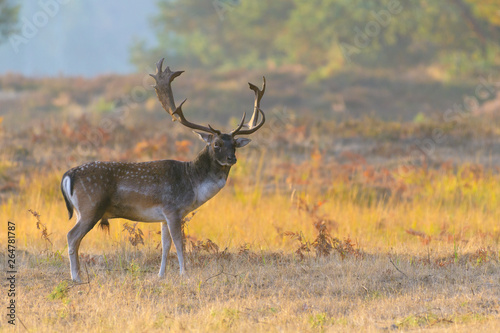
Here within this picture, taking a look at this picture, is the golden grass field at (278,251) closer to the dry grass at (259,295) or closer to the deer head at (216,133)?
the dry grass at (259,295)

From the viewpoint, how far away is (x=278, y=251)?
9.57 meters

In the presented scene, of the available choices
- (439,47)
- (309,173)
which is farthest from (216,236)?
(439,47)

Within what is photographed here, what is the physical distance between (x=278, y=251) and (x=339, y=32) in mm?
29675

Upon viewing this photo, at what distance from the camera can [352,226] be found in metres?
11.2

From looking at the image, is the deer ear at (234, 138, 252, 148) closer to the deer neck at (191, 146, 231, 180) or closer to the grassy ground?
the deer neck at (191, 146, 231, 180)

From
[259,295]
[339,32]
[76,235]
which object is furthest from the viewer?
[339,32]

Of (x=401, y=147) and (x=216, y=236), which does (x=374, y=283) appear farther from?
(x=401, y=147)

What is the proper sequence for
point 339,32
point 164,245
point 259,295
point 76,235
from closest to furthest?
point 259,295 < point 76,235 < point 164,245 < point 339,32

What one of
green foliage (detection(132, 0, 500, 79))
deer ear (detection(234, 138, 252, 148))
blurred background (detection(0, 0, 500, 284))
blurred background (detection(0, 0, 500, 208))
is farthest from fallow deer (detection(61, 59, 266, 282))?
green foliage (detection(132, 0, 500, 79))

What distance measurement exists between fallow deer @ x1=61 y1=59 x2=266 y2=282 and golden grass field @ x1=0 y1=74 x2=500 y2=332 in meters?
0.61

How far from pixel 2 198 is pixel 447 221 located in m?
7.72

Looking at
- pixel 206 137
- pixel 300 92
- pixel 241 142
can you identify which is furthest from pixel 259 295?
pixel 300 92

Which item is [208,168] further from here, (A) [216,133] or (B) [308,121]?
(B) [308,121]

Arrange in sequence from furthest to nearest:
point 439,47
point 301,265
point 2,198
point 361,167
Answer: point 439,47, point 361,167, point 2,198, point 301,265
